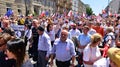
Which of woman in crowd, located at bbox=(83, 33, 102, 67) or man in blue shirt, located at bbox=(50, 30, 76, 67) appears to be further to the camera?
man in blue shirt, located at bbox=(50, 30, 76, 67)

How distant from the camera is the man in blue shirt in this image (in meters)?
8.46

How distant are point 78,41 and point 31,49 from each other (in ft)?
9.33

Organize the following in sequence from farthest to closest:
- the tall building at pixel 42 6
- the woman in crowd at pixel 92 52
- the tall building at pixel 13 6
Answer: the tall building at pixel 42 6 → the tall building at pixel 13 6 → the woman in crowd at pixel 92 52

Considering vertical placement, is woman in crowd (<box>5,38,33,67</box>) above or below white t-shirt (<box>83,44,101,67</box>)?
above

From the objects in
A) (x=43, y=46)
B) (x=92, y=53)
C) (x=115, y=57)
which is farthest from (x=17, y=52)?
(x=43, y=46)

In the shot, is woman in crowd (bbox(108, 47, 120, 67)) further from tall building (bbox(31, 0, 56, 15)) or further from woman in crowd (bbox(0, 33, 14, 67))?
tall building (bbox(31, 0, 56, 15))

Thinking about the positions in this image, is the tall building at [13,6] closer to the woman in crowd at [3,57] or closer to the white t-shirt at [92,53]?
the white t-shirt at [92,53]

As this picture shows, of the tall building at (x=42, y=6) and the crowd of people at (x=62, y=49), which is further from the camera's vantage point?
Result: the tall building at (x=42, y=6)

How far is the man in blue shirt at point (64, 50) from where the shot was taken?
333 inches

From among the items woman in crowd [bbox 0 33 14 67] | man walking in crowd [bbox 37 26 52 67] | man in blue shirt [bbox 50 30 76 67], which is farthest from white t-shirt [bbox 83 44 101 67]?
man walking in crowd [bbox 37 26 52 67]

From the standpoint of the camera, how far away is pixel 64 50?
851cm

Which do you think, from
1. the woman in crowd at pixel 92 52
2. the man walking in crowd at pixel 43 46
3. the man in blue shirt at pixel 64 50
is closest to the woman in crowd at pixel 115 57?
the woman in crowd at pixel 92 52

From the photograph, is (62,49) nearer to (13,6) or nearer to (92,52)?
(92,52)

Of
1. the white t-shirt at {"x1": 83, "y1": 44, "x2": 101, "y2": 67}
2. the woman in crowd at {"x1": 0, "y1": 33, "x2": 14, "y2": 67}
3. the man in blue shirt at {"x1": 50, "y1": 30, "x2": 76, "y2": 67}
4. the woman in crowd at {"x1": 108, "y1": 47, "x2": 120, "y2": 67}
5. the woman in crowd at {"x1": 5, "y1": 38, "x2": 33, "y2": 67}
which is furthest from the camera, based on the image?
the man in blue shirt at {"x1": 50, "y1": 30, "x2": 76, "y2": 67}
